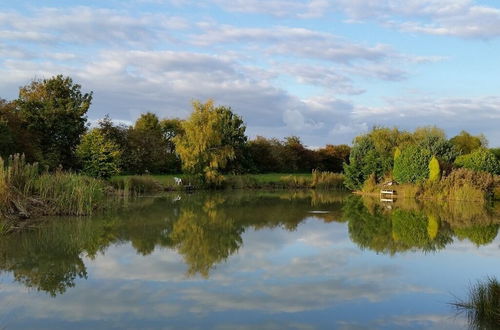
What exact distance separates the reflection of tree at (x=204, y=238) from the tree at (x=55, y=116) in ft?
50.5

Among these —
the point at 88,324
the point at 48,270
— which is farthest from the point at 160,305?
the point at 48,270

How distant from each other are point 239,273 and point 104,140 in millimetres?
23583

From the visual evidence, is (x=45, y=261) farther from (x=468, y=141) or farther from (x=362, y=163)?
(x=468, y=141)

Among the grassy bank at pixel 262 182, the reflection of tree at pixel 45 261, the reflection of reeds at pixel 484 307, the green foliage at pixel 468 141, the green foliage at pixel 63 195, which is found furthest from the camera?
the green foliage at pixel 468 141

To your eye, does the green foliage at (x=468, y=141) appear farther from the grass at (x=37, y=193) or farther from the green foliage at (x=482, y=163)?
the grass at (x=37, y=193)

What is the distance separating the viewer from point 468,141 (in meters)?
45.6

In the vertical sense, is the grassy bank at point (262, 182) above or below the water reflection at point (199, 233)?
above

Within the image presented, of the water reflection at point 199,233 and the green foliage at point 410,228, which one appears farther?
the green foliage at point 410,228

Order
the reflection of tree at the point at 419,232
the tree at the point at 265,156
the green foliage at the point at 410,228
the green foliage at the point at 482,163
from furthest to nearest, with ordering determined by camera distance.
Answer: the tree at the point at 265,156
the green foliage at the point at 482,163
the green foliage at the point at 410,228
the reflection of tree at the point at 419,232

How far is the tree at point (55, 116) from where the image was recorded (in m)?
29.6

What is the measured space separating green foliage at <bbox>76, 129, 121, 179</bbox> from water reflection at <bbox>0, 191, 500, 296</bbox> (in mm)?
7038

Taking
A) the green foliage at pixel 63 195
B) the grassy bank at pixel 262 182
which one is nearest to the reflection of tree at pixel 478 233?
the green foliage at pixel 63 195

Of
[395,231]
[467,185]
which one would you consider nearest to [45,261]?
[395,231]

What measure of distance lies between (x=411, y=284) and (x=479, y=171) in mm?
20732
